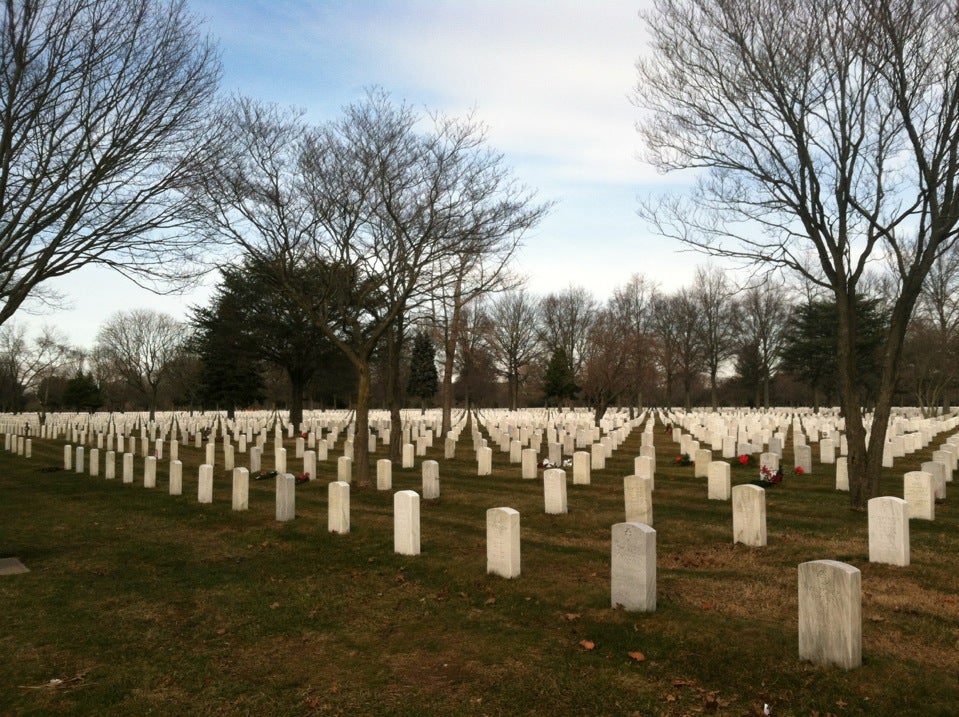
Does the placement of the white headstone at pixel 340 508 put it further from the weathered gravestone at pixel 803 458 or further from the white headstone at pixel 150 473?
the weathered gravestone at pixel 803 458

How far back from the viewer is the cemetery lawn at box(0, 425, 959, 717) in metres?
4.38

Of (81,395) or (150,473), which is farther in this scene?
(81,395)

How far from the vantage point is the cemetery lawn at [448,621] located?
438 cm

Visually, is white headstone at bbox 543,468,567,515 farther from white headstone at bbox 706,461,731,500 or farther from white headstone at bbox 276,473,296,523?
white headstone at bbox 276,473,296,523

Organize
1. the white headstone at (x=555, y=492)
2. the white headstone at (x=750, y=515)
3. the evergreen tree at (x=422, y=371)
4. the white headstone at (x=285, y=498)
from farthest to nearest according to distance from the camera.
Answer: the evergreen tree at (x=422, y=371) → the white headstone at (x=555, y=492) → the white headstone at (x=285, y=498) → the white headstone at (x=750, y=515)

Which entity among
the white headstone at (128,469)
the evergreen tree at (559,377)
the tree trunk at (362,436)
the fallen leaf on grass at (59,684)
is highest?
the evergreen tree at (559,377)

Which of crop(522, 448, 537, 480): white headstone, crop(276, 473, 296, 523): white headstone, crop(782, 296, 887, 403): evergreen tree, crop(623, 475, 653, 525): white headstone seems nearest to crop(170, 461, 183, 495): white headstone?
crop(276, 473, 296, 523): white headstone

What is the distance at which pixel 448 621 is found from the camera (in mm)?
5922

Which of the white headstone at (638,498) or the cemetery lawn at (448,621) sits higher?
the white headstone at (638,498)

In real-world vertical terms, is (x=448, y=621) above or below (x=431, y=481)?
below

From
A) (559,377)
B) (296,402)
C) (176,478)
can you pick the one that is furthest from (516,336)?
(176,478)

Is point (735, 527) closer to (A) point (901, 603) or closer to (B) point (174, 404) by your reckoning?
(A) point (901, 603)

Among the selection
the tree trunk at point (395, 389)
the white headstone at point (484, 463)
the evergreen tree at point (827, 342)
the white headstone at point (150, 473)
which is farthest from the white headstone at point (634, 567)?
the evergreen tree at point (827, 342)

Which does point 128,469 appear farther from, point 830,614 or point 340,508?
point 830,614
